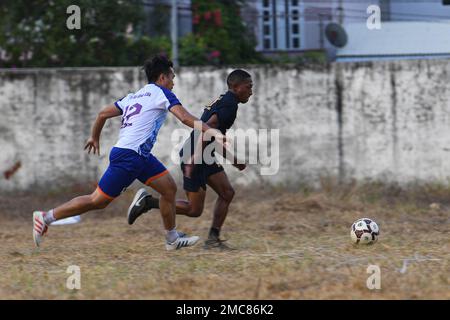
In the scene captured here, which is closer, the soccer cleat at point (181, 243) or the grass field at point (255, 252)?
the grass field at point (255, 252)

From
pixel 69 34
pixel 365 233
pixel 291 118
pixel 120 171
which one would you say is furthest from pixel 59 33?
pixel 365 233

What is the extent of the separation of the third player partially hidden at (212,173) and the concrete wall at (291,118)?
434 cm

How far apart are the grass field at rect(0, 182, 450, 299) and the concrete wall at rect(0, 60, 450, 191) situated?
37cm

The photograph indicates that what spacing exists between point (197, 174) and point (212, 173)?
148 mm

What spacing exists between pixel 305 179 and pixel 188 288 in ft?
22.5

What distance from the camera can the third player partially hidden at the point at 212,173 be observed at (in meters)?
8.37

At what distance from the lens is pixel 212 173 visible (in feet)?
28.0

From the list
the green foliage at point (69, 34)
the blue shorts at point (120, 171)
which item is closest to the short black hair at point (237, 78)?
the blue shorts at point (120, 171)

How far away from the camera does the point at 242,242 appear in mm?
9219

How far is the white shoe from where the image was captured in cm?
848

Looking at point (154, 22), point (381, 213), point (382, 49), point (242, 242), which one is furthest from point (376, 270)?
point (382, 49)

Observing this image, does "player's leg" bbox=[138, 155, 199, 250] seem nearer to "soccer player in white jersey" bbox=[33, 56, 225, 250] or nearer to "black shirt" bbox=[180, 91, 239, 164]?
"soccer player in white jersey" bbox=[33, 56, 225, 250]

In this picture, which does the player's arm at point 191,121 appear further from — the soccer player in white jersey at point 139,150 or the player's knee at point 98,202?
the player's knee at point 98,202

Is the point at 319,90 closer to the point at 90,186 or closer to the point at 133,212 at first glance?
the point at 90,186
